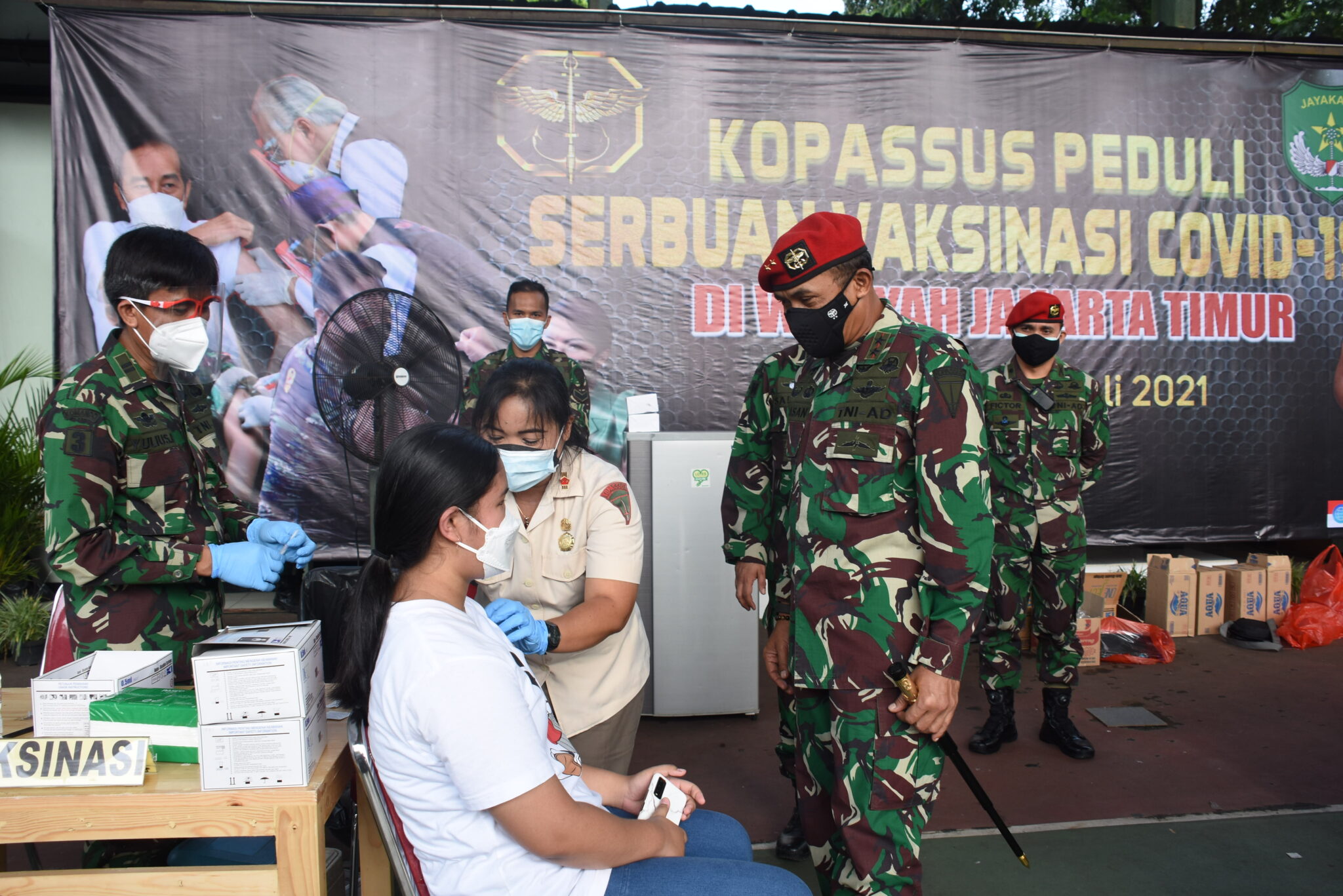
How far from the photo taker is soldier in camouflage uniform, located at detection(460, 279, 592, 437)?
422 centimetres

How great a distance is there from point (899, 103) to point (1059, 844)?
3912 millimetres

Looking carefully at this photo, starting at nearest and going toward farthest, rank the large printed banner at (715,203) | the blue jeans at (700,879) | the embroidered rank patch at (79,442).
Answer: the blue jeans at (700,879) → the embroidered rank patch at (79,442) → the large printed banner at (715,203)

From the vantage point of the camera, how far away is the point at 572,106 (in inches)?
183

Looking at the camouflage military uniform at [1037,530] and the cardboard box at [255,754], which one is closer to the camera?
the cardboard box at [255,754]

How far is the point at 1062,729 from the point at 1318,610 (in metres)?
2.55

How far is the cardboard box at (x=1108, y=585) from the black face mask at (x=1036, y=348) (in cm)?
197

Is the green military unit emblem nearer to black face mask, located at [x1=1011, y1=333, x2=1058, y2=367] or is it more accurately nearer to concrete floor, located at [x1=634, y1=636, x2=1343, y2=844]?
concrete floor, located at [x1=634, y1=636, x2=1343, y2=844]

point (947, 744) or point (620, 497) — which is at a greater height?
point (620, 497)

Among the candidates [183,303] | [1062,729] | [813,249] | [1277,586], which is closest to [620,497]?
[813,249]

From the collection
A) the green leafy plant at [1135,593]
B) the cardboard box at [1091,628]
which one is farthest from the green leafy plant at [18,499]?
the green leafy plant at [1135,593]

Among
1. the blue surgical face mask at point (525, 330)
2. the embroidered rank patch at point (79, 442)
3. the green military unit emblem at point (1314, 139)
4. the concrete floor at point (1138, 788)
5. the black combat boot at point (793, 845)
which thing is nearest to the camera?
the embroidered rank patch at point (79, 442)

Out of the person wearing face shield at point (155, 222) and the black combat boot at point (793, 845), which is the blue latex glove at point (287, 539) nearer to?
the black combat boot at point (793, 845)

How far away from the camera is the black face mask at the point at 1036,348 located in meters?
3.35

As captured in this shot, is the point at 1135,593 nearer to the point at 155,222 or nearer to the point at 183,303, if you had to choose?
the point at 183,303
